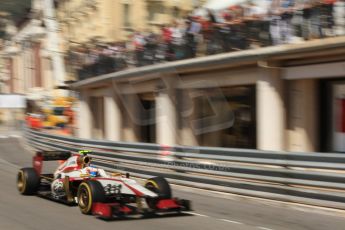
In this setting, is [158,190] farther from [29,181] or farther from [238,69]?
[238,69]

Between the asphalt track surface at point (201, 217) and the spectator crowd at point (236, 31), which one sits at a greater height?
the spectator crowd at point (236, 31)

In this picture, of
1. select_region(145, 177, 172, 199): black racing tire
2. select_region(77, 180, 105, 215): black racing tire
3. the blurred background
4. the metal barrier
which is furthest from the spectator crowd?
select_region(77, 180, 105, 215): black racing tire

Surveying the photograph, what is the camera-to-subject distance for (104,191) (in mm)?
8508

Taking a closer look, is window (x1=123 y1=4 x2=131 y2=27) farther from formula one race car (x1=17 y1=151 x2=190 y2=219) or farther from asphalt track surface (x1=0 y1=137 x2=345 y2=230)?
formula one race car (x1=17 y1=151 x2=190 y2=219)

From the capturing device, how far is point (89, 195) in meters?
8.53

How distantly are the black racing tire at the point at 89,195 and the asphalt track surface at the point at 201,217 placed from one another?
0.15 metres

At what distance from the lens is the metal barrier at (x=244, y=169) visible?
355 inches

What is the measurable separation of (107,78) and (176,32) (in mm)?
4713

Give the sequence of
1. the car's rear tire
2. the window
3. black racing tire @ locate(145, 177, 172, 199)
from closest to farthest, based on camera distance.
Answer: the car's rear tire, black racing tire @ locate(145, 177, 172, 199), the window

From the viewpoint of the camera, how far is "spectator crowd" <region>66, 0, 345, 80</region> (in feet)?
36.0

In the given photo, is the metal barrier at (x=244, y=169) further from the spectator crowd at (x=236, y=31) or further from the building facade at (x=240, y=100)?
the spectator crowd at (x=236, y=31)

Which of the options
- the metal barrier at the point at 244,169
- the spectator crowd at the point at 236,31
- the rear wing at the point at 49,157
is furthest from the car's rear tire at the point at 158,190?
the spectator crowd at the point at 236,31

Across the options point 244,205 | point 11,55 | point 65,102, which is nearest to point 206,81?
point 244,205

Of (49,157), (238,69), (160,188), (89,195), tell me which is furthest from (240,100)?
(89,195)
